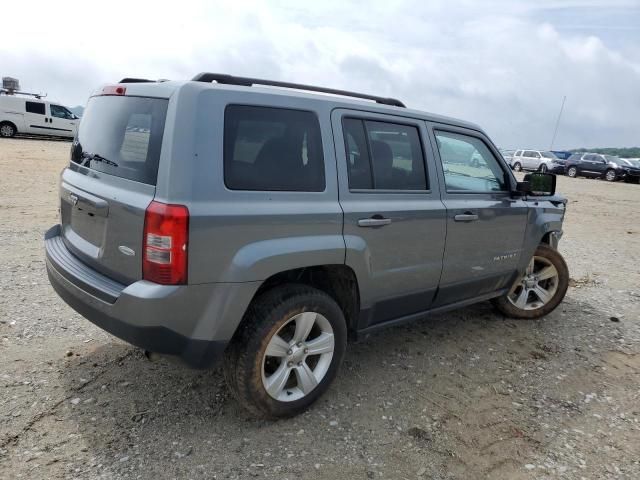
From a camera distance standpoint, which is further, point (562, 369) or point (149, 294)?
point (562, 369)

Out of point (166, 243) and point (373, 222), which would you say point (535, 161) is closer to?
point (373, 222)

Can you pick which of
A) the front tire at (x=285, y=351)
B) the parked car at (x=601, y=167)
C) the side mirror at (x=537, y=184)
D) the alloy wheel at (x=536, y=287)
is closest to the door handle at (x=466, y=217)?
the side mirror at (x=537, y=184)

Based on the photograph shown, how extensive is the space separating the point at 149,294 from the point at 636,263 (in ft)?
25.5

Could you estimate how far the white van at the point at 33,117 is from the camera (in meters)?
22.0

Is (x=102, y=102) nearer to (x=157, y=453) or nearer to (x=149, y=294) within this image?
(x=149, y=294)

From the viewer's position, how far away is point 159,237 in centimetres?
241

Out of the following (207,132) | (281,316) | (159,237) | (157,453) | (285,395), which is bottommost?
(157,453)

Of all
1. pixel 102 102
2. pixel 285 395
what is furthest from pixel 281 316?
pixel 102 102

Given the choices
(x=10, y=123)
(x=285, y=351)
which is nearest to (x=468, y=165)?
(x=285, y=351)

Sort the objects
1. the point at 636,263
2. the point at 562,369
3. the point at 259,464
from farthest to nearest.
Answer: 1. the point at 636,263
2. the point at 562,369
3. the point at 259,464

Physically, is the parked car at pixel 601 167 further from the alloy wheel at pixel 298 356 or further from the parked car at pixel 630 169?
the alloy wheel at pixel 298 356

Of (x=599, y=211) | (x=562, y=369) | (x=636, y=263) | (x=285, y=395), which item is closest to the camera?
(x=285, y=395)

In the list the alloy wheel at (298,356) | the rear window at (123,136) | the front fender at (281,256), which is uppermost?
the rear window at (123,136)

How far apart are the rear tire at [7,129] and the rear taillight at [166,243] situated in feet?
78.8
